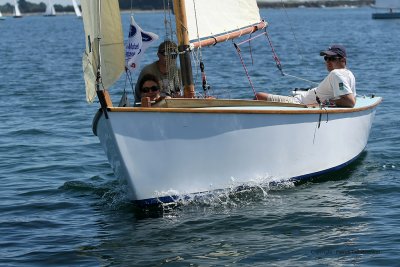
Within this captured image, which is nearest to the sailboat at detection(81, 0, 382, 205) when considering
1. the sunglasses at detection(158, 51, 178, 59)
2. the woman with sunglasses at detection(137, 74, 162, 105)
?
the sunglasses at detection(158, 51, 178, 59)

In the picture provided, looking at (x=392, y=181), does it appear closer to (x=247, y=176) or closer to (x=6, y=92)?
(x=247, y=176)

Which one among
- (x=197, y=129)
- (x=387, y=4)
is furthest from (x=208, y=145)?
(x=387, y=4)

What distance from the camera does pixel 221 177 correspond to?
12.8 meters

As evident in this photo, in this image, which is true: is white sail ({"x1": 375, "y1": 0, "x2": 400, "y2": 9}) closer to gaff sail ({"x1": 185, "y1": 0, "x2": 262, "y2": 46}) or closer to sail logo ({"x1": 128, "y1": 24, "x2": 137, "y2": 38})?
gaff sail ({"x1": 185, "y1": 0, "x2": 262, "y2": 46})

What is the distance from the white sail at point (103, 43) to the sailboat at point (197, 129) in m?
0.01

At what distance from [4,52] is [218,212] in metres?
43.1

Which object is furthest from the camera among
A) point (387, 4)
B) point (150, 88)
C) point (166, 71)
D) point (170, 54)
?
point (387, 4)

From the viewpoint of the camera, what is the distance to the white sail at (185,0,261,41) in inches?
523

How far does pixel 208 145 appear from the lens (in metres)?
12.5

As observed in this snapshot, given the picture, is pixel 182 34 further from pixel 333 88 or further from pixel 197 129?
pixel 333 88

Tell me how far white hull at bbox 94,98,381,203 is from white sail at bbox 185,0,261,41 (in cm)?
142

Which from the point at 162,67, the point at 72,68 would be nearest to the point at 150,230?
the point at 162,67

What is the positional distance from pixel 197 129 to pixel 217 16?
7.05 feet

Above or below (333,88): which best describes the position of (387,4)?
below
